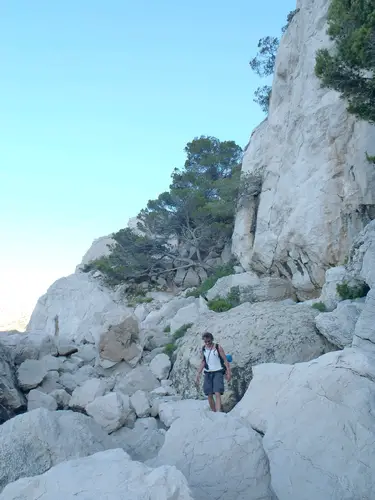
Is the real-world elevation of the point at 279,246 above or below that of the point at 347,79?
below

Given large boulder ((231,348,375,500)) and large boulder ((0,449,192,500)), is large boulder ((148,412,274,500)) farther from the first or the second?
large boulder ((0,449,192,500))

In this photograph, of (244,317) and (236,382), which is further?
(244,317)

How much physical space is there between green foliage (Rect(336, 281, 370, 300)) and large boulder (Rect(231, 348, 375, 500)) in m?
4.91

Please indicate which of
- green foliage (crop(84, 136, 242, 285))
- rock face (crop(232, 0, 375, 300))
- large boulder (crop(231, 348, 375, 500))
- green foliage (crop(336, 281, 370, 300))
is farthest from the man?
green foliage (crop(84, 136, 242, 285))

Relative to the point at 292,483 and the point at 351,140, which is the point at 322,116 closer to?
the point at 351,140

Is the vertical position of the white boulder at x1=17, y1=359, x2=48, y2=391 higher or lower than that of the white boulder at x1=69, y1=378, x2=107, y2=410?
higher

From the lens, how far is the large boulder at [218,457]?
574 centimetres

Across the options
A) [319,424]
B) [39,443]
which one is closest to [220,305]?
[319,424]

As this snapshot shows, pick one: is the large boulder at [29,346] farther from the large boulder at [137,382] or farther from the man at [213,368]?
the man at [213,368]

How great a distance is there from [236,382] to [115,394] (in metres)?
2.87

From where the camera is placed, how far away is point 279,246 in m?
20.2

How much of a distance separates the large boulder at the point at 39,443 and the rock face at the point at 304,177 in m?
12.4

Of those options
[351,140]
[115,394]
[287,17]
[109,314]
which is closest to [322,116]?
[351,140]

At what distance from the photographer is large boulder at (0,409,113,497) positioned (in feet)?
21.0
